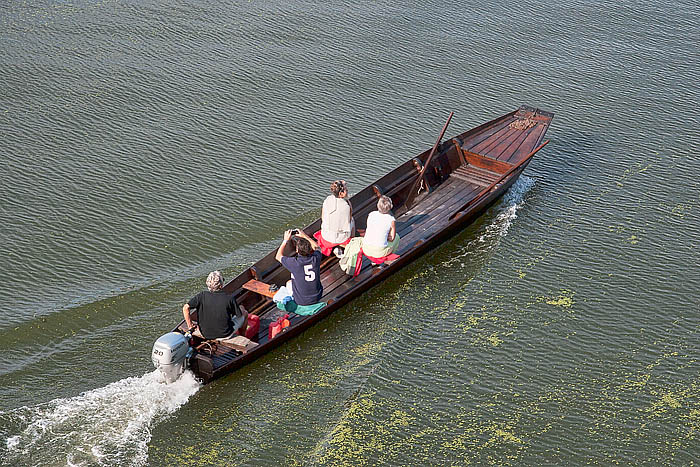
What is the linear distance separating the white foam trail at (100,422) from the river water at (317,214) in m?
0.03

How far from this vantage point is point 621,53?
22.0m

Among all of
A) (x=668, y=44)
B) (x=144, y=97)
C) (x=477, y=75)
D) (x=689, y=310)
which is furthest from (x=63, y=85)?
(x=668, y=44)

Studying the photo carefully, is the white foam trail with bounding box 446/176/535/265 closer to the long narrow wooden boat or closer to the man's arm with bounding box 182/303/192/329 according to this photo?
the long narrow wooden boat

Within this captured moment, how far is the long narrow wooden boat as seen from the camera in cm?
1120

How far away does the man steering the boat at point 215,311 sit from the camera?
10297 millimetres

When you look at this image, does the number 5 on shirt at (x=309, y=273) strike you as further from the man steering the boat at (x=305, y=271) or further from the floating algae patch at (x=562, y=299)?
the floating algae patch at (x=562, y=299)

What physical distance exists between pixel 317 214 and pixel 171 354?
5.46 metres

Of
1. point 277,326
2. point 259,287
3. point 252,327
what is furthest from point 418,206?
point 252,327

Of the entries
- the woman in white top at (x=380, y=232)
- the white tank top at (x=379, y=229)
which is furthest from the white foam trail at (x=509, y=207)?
the white tank top at (x=379, y=229)

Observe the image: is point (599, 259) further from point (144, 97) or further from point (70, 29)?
point (70, 29)

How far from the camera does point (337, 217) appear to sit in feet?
40.7

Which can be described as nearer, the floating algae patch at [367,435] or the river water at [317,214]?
the floating algae patch at [367,435]

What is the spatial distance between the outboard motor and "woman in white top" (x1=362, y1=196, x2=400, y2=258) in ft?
11.3

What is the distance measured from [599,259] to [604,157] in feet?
13.5
